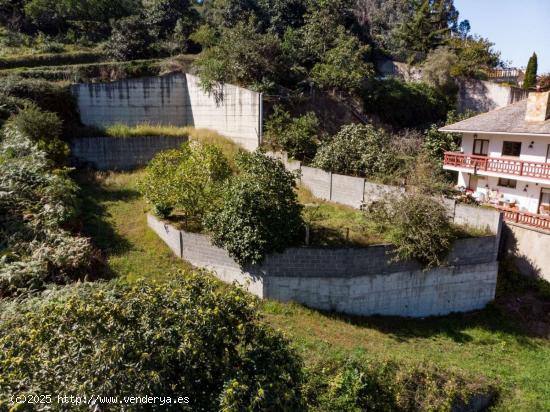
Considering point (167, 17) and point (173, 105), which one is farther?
point (167, 17)

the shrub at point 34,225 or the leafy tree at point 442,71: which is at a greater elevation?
the leafy tree at point 442,71

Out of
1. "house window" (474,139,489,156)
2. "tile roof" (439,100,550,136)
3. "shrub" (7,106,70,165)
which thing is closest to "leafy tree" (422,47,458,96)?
"tile roof" (439,100,550,136)

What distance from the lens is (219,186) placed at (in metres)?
12.3

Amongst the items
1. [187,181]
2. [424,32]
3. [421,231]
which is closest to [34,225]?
[187,181]

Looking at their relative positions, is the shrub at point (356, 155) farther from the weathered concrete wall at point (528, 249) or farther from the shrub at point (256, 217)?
the shrub at point (256, 217)

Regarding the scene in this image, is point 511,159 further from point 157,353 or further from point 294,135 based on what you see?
point 157,353

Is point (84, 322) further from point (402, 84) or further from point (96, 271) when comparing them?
point (402, 84)

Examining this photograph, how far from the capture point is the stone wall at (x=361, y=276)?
1123 cm

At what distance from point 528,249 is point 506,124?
6.12 m

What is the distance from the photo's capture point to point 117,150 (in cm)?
1884

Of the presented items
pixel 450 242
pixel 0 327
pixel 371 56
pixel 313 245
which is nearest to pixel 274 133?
pixel 313 245

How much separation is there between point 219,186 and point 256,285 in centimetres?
322

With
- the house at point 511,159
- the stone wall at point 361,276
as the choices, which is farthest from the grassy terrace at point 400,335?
the house at point 511,159

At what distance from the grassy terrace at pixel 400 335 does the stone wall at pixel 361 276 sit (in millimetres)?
370
